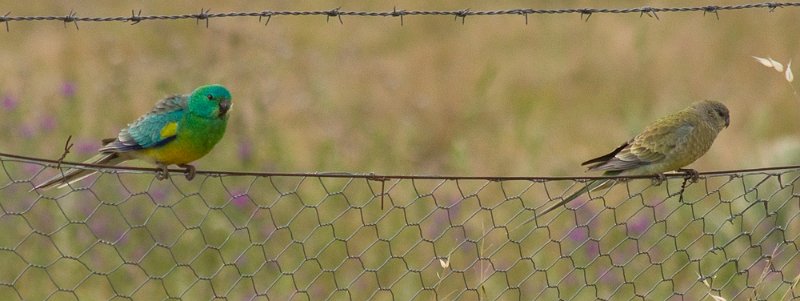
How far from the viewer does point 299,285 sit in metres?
7.59

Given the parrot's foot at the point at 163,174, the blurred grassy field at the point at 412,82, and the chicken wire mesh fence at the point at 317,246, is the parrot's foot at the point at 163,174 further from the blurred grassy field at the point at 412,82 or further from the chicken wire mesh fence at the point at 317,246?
the blurred grassy field at the point at 412,82

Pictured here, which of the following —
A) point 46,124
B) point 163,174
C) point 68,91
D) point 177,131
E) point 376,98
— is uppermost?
point 177,131

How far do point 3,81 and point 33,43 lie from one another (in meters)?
1.13

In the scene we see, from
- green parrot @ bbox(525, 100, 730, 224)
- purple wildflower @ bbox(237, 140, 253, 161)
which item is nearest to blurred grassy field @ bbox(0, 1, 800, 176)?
purple wildflower @ bbox(237, 140, 253, 161)

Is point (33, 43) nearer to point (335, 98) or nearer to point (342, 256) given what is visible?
point (335, 98)

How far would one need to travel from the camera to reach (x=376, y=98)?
36.4 feet

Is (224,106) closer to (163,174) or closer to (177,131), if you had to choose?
(177,131)

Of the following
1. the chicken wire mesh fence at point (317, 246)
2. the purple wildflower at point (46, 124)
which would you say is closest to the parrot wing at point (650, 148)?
the chicken wire mesh fence at point (317, 246)

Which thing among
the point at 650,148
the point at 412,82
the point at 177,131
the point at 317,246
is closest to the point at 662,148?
the point at 650,148

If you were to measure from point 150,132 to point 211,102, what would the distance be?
27 cm

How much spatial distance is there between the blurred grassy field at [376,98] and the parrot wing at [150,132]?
4.02 feet

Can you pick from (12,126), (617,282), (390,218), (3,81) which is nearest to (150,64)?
(3,81)

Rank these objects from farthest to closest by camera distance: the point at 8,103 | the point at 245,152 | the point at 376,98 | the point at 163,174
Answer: the point at 376,98 → the point at 245,152 → the point at 8,103 → the point at 163,174

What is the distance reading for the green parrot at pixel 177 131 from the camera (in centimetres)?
588
